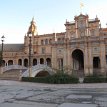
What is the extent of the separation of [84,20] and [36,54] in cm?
2490

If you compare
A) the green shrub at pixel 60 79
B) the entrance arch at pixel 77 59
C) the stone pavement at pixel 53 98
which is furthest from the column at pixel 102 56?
the stone pavement at pixel 53 98

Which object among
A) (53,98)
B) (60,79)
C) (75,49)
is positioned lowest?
(53,98)

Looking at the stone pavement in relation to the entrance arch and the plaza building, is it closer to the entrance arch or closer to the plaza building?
the plaza building


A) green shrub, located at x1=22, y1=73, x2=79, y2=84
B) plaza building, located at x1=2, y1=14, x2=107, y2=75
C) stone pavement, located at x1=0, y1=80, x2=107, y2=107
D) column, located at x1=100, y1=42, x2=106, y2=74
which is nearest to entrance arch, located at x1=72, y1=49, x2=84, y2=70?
plaza building, located at x1=2, y1=14, x2=107, y2=75

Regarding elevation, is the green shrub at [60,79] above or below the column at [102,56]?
below

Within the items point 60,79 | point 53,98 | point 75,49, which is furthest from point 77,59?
point 53,98

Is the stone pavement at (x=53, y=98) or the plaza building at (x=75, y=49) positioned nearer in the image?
the stone pavement at (x=53, y=98)

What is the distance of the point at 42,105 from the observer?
13.0 m

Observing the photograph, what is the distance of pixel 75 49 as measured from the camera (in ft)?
228

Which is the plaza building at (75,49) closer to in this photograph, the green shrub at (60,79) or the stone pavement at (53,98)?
the green shrub at (60,79)

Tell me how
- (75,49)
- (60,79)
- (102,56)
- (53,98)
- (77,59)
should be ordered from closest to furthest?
1. (53,98)
2. (60,79)
3. (102,56)
4. (75,49)
5. (77,59)

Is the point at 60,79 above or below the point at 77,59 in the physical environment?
below

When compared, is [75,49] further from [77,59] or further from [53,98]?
[53,98]

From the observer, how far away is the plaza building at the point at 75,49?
6669 centimetres
